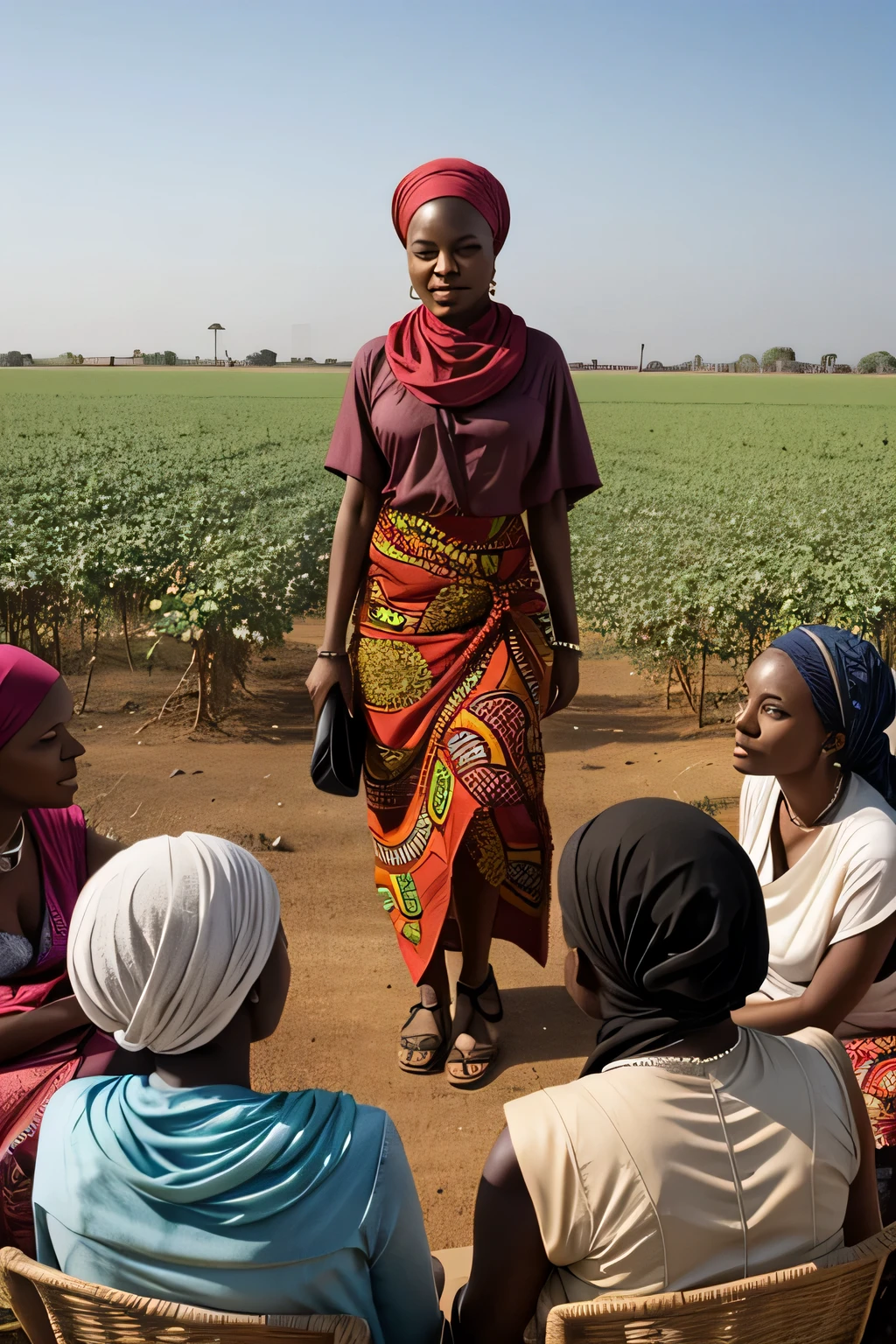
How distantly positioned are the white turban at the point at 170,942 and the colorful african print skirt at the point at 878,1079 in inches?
49.0

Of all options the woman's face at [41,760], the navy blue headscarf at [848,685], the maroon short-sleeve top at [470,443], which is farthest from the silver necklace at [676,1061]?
the maroon short-sleeve top at [470,443]

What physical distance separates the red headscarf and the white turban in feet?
6.67

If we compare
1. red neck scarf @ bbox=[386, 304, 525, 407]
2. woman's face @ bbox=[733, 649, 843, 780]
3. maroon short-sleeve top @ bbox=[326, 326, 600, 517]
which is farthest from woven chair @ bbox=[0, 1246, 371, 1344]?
red neck scarf @ bbox=[386, 304, 525, 407]

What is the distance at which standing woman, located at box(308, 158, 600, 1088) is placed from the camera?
132 inches

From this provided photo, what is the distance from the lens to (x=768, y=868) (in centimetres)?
266

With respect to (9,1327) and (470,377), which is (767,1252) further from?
(470,377)

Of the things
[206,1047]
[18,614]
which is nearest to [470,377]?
[206,1047]

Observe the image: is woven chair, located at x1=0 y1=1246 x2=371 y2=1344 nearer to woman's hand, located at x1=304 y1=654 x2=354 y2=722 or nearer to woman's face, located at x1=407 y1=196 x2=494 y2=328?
woman's hand, located at x1=304 y1=654 x2=354 y2=722

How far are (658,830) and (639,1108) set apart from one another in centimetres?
37

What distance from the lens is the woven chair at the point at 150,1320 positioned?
1.40 metres

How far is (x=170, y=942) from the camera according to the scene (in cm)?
156

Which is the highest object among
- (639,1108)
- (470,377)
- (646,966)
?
(470,377)

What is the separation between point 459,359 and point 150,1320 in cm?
261

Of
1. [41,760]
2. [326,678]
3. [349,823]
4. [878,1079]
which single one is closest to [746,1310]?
[878,1079]
